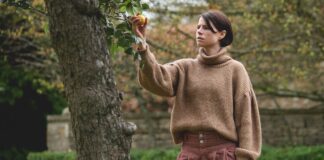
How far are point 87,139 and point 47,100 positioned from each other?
35.1 feet

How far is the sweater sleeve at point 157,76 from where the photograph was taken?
379cm

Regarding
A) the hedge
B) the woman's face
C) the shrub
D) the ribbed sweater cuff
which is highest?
the woman's face

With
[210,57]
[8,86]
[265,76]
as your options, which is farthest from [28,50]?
[210,57]

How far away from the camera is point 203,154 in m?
3.90

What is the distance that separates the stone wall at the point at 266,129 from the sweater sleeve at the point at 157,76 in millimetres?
8669

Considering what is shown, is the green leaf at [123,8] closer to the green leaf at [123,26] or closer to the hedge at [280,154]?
the green leaf at [123,26]

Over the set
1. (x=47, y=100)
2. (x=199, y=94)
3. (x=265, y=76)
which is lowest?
(x=47, y=100)

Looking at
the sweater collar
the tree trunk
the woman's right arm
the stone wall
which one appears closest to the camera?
the tree trunk

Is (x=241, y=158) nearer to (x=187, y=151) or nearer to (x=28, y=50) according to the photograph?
(x=187, y=151)

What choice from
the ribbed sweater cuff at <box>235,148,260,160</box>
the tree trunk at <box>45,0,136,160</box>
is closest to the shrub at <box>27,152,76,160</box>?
the ribbed sweater cuff at <box>235,148,260,160</box>

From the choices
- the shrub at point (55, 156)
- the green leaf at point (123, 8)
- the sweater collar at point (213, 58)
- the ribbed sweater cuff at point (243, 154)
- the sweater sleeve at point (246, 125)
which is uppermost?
the green leaf at point (123, 8)

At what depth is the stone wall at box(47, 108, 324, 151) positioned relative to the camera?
12719 mm

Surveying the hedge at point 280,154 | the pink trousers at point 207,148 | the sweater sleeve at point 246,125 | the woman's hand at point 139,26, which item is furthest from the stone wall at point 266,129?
the woman's hand at point 139,26

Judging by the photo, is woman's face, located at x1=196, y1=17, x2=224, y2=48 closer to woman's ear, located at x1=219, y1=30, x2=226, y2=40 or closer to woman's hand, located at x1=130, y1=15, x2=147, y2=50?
woman's ear, located at x1=219, y1=30, x2=226, y2=40
